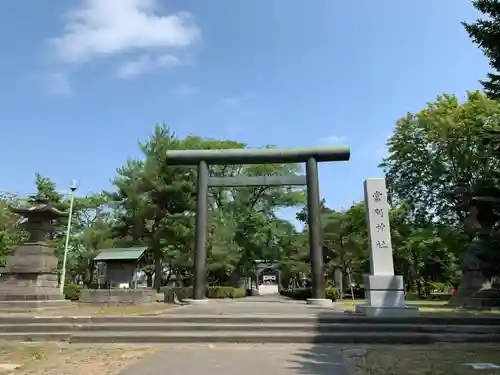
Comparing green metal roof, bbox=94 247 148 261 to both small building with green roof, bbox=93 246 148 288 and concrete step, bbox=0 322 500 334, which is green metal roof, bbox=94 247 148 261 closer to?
small building with green roof, bbox=93 246 148 288

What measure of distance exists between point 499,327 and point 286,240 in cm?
2574

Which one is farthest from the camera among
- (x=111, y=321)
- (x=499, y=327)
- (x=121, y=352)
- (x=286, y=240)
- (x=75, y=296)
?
(x=286, y=240)

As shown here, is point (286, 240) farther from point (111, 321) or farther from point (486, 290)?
point (111, 321)

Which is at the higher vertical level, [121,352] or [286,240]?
[286,240]

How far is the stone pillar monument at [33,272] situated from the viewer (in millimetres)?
14359

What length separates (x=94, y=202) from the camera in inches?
1432

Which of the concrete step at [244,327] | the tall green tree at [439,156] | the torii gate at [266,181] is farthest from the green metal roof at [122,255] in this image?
the tall green tree at [439,156]

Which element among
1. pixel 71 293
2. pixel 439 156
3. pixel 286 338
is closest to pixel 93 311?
pixel 286 338

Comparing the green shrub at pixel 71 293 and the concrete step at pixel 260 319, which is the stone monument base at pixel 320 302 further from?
the green shrub at pixel 71 293

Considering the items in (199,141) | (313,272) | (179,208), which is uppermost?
(199,141)

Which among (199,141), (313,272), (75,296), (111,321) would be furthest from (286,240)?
(111,321)

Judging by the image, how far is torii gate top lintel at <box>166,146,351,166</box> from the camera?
610 inches

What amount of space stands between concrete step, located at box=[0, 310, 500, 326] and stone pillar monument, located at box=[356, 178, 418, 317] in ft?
1.57

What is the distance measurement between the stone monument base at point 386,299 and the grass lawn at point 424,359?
5.52ft
